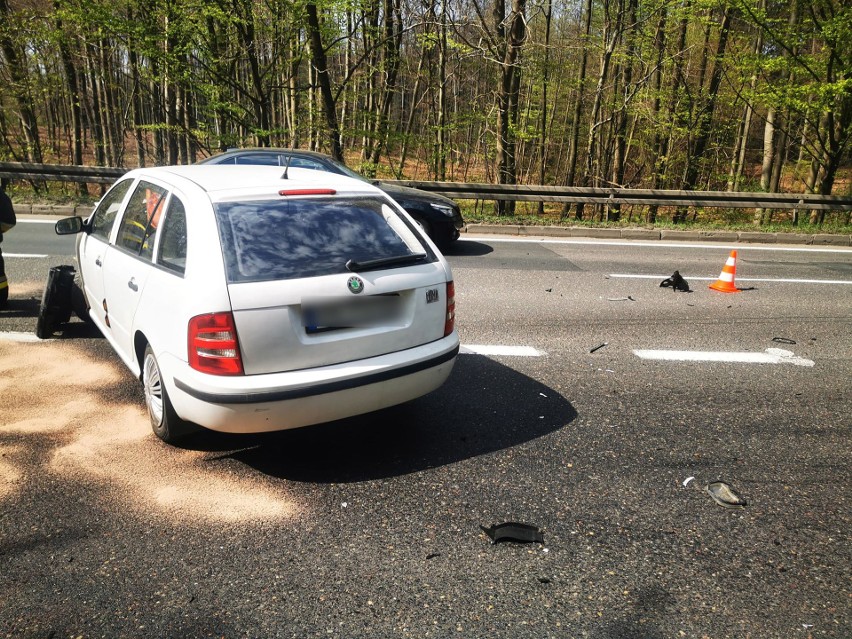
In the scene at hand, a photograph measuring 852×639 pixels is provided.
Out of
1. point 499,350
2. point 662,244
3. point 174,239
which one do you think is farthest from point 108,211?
point 662,244

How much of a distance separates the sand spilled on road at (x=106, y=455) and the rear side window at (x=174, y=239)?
114 cm

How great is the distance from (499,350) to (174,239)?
9.94 feet

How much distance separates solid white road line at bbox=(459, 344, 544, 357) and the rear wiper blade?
1.89m

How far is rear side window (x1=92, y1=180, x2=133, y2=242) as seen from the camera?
15.3 ft

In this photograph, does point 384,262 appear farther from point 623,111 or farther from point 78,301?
point 623,111

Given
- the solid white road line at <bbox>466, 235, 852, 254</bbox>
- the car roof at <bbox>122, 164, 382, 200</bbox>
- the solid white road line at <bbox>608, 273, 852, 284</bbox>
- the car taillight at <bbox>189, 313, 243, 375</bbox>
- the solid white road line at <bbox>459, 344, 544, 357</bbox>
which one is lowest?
the solid white road line at <bbox>459, 344, 544, 357</bbox>

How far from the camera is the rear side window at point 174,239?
341cm

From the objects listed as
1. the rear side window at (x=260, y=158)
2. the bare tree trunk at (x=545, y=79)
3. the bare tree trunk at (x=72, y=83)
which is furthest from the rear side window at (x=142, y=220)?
the bare tree trunk at (x=545, y=79)

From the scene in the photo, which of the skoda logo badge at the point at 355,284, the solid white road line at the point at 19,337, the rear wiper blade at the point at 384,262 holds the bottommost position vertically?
the solid white road line at the point at 19,337

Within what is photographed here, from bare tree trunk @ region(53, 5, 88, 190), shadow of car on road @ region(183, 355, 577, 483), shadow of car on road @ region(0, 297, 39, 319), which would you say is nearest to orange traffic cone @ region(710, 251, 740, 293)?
shadow of car on road @ region(183, 355, 577, 483)

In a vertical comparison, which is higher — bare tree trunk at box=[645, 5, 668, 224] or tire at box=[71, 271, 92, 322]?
bare tree trunk at box=[645, 5, 668, 224]

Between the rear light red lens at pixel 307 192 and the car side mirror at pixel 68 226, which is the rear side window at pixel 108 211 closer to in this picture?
the car side mirror at pixel 68 226

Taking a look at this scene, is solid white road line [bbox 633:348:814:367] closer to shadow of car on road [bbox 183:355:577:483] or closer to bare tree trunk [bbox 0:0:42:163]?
shadow of car on road [bbox 183:355:577:483]

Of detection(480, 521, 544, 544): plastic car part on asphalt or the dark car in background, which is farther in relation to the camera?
the dark car in background
